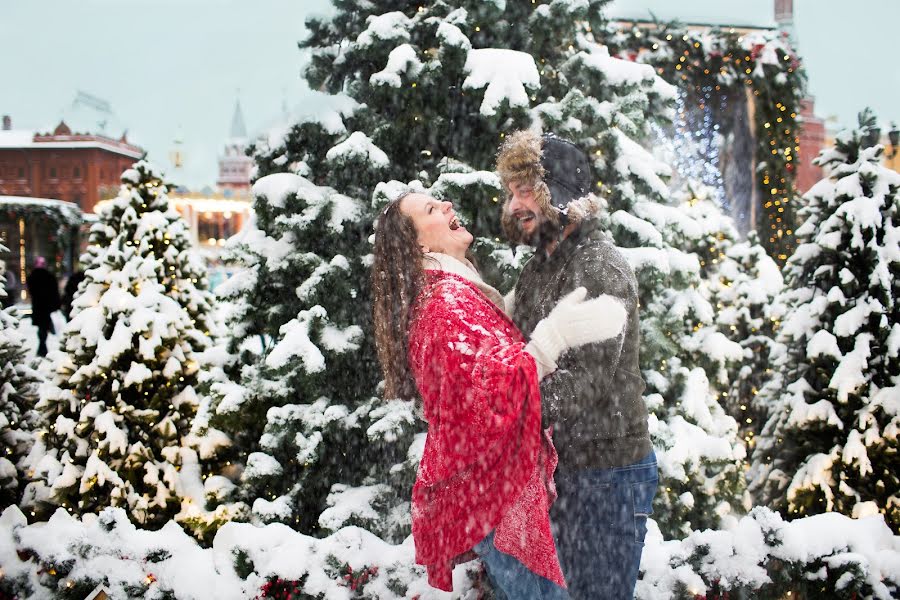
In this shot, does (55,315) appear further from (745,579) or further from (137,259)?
(745,579)

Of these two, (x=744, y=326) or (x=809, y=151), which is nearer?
(x=744, y=326)

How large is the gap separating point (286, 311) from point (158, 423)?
1861mm

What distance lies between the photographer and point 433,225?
2.44 metres

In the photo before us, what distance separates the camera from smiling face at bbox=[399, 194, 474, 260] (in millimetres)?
2441

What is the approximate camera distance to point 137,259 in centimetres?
555

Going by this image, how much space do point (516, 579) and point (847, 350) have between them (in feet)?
13.7

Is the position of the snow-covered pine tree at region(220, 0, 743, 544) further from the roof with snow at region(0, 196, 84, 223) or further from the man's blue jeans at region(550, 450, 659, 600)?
the roof with snow at region(0, 196, 84, 223)

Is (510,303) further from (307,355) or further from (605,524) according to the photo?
(307,355)

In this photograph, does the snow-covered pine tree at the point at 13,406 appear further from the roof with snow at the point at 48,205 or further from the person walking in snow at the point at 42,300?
the roof with snow at the point at 48,205

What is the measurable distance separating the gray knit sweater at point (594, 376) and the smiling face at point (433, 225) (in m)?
0.34

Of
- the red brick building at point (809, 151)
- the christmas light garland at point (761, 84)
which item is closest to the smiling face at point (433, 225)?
the christmas light garland at point (761, 84)

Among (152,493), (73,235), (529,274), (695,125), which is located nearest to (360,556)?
(529,274)

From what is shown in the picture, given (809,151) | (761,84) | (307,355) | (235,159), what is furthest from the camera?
(235,159)

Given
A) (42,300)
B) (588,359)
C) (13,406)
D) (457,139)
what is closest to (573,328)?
(588,359)
